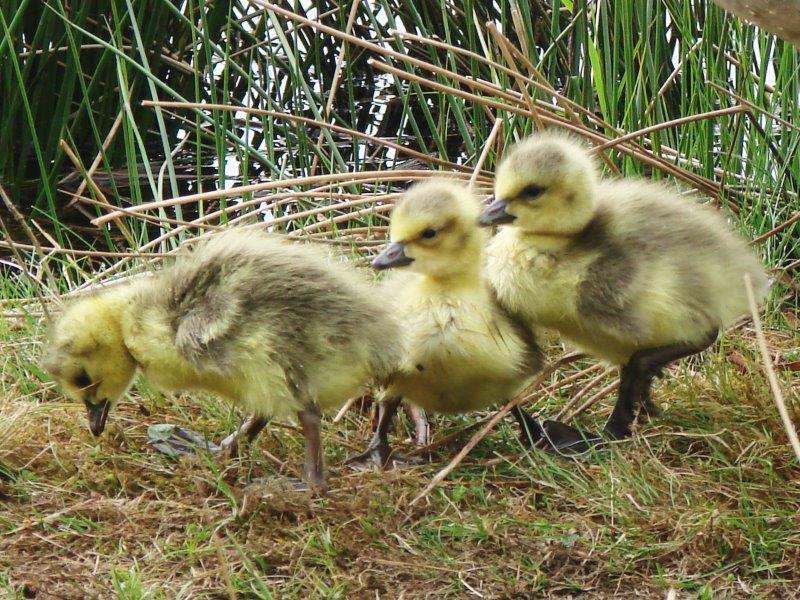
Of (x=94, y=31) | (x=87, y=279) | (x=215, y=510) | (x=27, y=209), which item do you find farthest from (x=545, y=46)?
(x=215, y=510)

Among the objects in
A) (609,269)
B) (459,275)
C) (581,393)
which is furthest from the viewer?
(581,393)

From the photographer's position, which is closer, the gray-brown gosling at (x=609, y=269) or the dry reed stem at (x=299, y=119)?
the gray-brown gosling at (x=609, y=269)

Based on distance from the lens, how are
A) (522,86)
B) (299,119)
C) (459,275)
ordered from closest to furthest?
(459,275) → (522,86) → (299,119)

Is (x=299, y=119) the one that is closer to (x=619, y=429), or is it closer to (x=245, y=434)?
(x=245, y=434)

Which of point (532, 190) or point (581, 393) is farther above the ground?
point (532, 190)

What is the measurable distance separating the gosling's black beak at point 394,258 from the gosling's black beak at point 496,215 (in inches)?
8.0

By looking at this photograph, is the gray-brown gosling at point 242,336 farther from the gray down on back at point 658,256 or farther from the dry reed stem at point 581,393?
the dry reed stem at point 581,393

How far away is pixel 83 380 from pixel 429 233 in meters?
0.89

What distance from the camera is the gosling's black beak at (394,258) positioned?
3092mm

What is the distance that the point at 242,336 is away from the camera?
285 centimetres

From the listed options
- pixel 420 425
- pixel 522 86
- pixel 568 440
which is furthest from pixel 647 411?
pixel 522 86

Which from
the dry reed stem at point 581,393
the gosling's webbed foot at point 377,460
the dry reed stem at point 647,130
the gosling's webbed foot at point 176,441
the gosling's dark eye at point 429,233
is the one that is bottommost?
the gosling's webbed foot at point 176,441

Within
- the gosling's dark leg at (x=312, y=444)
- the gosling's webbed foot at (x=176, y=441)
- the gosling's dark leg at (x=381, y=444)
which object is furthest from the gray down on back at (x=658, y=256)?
the gosling's webbed foot at (x=176, y=441)

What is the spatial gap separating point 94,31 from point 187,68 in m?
0.48
